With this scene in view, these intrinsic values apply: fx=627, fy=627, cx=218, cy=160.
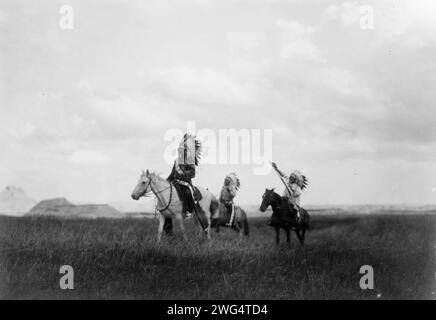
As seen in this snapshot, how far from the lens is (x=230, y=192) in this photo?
1200cm

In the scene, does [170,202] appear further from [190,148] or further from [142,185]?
[190,148]

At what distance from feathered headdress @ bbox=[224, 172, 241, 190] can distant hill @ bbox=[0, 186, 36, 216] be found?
3.74 meters

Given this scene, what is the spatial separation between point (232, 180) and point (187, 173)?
2.96ft

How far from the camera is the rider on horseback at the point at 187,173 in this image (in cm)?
1194

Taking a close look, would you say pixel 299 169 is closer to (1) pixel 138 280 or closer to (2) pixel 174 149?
(2) pixel 174 149

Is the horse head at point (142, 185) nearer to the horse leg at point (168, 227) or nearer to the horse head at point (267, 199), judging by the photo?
the horse leg at point (168, 227)

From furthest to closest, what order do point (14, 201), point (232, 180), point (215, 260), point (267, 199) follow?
point (267, 199) < point (14, 201) < point (232, 180) < point (215, 260)

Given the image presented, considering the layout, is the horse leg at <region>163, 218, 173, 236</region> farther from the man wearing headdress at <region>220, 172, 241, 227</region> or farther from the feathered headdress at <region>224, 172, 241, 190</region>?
the feathered headdress at <region>224, 172, 241, 190</region>

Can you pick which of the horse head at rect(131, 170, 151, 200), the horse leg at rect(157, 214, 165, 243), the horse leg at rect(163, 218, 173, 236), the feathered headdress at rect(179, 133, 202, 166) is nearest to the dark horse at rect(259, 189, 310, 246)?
the feathered headdress at rect(179, 133, 202, 166)

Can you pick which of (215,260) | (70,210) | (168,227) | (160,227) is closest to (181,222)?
(168,227)

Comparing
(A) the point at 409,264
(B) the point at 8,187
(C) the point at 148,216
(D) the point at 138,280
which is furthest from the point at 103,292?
(A) the point at 409,264

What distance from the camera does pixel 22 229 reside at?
39.5 ft

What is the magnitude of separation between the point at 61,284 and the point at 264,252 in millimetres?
3756

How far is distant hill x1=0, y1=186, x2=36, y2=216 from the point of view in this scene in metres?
11.8
